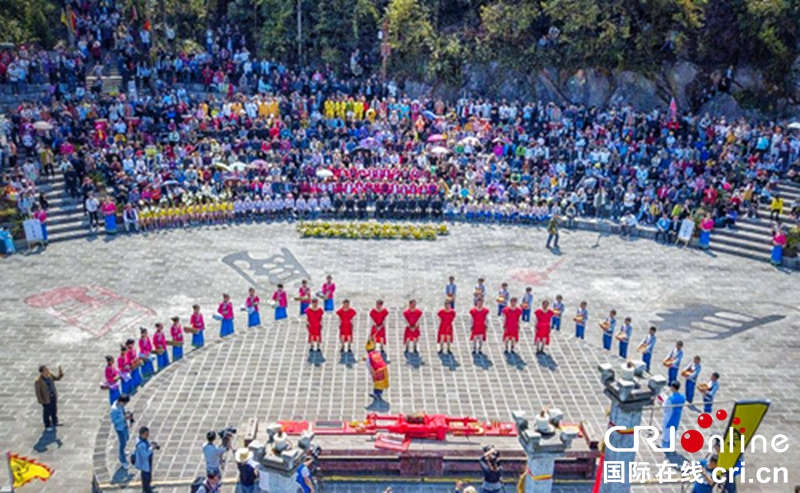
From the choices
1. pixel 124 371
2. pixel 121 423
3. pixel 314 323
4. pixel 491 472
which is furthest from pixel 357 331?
pixel 491 472

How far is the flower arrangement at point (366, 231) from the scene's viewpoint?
27531mm

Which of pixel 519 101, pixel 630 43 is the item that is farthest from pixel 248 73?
pixel 630 43

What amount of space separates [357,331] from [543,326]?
4.71 m

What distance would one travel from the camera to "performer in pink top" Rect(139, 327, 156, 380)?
16.4 meters

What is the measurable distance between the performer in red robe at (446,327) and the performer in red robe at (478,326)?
0.49 meters

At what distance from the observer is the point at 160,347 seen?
55.2 ft

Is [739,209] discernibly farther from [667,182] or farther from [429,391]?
[429,391]

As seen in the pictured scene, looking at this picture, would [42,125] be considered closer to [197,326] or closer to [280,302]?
[280,302]

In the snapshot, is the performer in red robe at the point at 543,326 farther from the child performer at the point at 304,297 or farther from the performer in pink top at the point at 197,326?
the performer in pink top at the point at 197,326

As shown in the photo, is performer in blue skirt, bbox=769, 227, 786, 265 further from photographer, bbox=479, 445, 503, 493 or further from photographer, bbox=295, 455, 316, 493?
photographer, bbox=295, 455, 316, 493

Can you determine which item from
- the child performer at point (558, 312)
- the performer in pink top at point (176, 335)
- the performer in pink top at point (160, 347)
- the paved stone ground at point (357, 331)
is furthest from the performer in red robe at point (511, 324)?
the performer in pink top at point (160, 347)

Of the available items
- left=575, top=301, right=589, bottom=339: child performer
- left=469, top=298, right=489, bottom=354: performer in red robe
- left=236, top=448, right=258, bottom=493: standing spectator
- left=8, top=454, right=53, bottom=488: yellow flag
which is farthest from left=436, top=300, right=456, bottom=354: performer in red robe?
left=8, top=454, right=53, bottom=488: yellow flag

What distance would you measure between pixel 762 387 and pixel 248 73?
2818 centimetres

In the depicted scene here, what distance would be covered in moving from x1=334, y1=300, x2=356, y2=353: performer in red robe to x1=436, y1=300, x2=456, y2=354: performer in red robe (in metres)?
2.07
